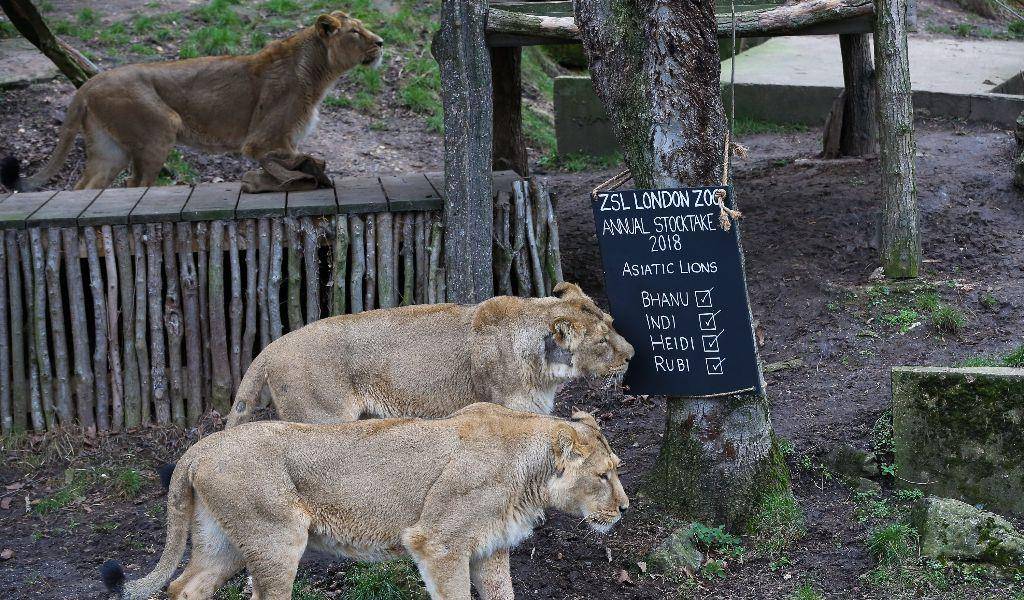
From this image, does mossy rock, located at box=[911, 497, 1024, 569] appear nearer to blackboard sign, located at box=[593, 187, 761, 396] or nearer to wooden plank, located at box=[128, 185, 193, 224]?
blackboard sign, located at box=[593, 187, 761, 396]

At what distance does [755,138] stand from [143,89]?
7908 millimetres

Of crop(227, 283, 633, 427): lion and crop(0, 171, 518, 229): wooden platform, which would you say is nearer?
crop(227, 283, 633, 427): lion

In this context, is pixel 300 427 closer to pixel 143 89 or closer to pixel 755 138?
pixel 143 89

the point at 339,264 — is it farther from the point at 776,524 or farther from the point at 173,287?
the point at 776,524

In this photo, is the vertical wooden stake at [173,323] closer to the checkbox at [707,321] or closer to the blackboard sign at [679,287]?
the blackboard sign at [679,287]

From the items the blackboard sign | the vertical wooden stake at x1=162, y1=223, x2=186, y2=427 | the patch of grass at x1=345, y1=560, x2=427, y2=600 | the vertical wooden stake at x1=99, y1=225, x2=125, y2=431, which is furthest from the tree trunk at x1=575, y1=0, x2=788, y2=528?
the vertical wooden stake at x1=99, y1=225, x2=125, y2=431

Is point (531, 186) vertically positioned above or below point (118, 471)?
above

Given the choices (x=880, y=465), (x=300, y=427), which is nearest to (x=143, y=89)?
(x=300, y=427)

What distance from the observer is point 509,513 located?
4.80 meters

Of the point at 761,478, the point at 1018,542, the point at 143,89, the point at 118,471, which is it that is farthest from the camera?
the point at 143,89

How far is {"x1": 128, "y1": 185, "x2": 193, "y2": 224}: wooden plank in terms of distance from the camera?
25.3 ft

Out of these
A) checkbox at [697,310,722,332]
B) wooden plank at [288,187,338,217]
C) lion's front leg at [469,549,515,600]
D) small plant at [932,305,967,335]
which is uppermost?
wooden plank at [288,187,338,217]

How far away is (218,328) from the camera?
7.91 metres

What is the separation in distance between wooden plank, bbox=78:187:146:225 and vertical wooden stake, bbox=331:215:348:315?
1.51 m
